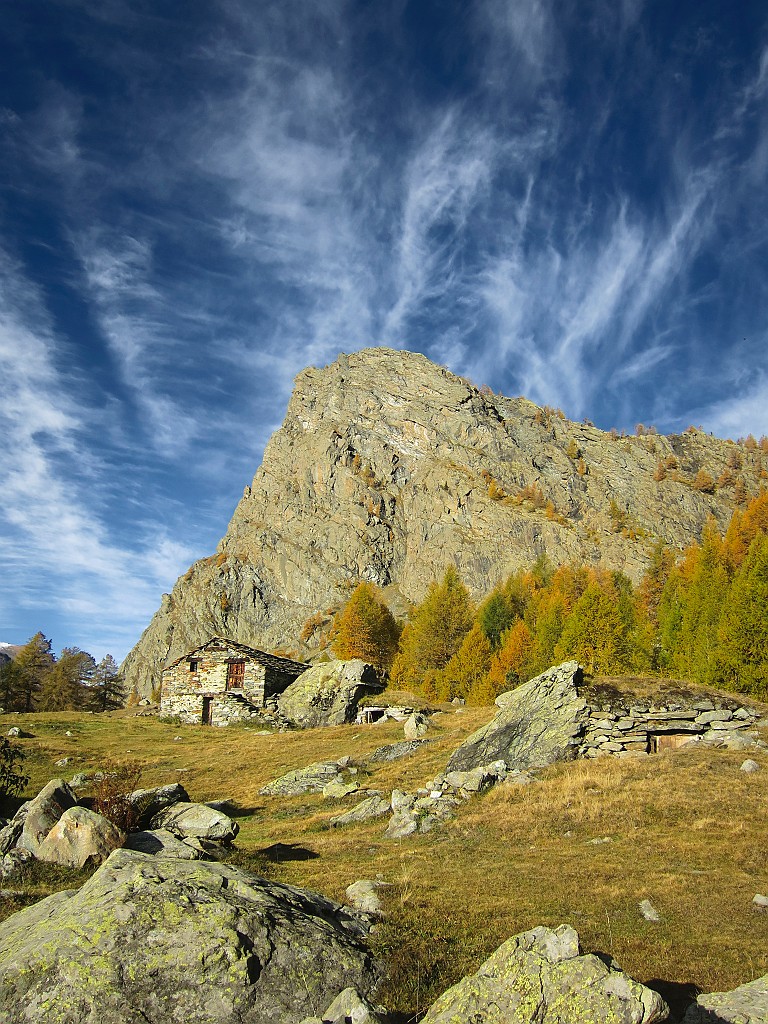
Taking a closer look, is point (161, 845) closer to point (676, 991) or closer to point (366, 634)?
point (676, 991)

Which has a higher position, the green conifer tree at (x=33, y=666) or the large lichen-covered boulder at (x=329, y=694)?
the green conifer tree at (x=33, y=666)

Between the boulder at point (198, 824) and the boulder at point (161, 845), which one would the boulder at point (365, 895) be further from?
the boulder at point (198, 824)

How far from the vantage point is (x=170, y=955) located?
7.53 meters

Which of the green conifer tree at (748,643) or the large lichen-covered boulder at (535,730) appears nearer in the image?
the large lichen-covered boulder at (535,730)

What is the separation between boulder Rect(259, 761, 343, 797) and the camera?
1158 inches

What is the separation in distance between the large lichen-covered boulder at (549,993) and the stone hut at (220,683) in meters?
53.3

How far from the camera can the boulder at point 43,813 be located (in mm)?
14820

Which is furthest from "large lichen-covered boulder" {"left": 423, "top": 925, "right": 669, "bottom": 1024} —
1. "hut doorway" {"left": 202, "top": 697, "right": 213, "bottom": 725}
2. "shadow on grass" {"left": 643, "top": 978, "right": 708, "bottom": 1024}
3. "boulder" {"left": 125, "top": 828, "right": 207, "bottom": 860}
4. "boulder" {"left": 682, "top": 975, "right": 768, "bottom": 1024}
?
"hut doorway" {"left": 202, "top": 697, "right": 213, "bottom": 725}

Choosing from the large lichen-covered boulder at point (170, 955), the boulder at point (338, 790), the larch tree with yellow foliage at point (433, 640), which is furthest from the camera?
the larch tree with yellow foliage at point (433, 640)

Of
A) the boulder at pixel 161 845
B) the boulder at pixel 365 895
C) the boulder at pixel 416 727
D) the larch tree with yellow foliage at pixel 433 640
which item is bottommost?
the boulder at pixel 365 895

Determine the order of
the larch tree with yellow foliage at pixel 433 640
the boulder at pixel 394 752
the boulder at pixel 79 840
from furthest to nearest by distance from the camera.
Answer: the larch tree with yellow foliage at pixel 433 640 < the boulder at pixel 394 752 < the boulder at pixel 79 840

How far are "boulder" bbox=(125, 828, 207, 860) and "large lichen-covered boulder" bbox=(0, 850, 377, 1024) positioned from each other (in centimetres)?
610

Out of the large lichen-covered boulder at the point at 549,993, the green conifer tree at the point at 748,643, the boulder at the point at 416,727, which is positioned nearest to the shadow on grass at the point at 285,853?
the large lichen-covered boulder at the point at 549,993

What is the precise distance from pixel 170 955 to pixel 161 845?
9.57 m
